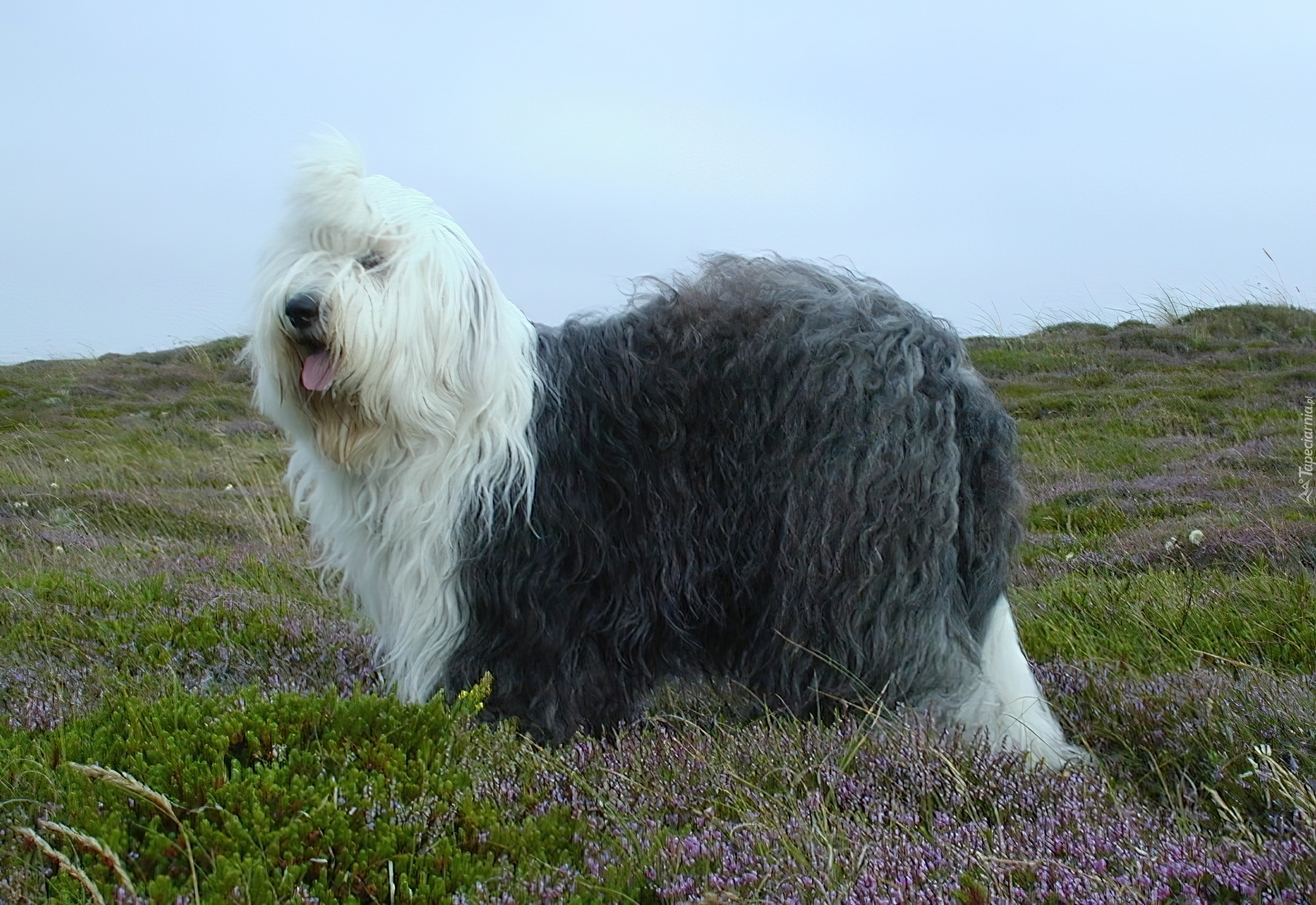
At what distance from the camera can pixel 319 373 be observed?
303cm

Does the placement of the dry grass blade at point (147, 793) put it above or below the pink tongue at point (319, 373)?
below

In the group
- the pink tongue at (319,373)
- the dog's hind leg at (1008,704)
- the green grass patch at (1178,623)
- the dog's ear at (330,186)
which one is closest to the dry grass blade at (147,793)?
the pink tongue at (319,373)

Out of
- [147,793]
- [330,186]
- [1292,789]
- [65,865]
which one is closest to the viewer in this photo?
[65,865]

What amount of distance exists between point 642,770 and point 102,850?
49.7 inches

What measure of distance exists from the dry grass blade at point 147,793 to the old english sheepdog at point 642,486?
1.10 m

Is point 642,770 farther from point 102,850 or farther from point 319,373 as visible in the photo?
point 319,373

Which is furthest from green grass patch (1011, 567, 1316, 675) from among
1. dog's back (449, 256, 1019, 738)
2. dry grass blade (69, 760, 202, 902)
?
dry grass blade (69, 760, 202, 902)

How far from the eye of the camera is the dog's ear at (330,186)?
10.2 feet

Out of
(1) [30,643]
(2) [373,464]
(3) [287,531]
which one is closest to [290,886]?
(2) [373,464]

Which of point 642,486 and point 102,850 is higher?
point 642,486

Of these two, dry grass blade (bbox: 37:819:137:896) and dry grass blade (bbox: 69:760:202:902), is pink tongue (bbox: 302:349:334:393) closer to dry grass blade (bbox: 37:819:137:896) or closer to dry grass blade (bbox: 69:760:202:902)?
dry grass blade (bbox: 69:760:202:902)

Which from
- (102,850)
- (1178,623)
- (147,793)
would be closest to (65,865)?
(102,850)

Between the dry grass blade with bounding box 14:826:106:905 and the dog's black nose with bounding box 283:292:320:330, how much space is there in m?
1.41

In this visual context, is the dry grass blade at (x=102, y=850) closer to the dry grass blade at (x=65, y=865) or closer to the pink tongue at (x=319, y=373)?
the dry grass blade at (x=65, y=865)
